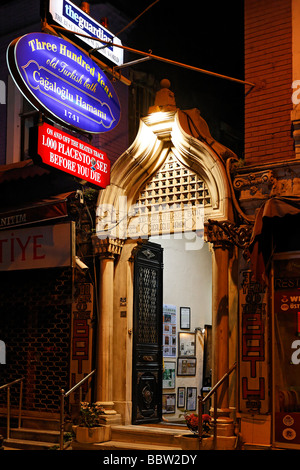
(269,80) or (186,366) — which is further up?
(269,80)

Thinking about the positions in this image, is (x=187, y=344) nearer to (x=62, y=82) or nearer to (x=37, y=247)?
(x=37, y=247)

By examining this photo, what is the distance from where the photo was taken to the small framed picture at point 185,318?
47.0ft

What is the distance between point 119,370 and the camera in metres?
11.7

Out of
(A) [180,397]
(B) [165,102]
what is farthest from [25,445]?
(B) [165,102]

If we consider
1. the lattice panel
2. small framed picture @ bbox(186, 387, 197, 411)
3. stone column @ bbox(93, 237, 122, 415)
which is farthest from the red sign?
small framed picture @ bbox(186, 387, 197, 411)

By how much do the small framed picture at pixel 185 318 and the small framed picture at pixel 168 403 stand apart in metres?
1.56

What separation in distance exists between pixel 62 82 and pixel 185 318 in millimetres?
6618

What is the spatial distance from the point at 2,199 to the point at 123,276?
4.04 m

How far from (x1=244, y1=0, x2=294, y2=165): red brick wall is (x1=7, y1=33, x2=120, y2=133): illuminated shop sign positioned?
2.54 meters

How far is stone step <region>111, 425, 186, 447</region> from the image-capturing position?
10469mm

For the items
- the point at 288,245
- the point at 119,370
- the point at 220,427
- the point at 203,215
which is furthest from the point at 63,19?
the point at 220,427

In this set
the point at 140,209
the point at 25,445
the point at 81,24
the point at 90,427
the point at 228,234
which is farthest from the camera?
the point at 140,209

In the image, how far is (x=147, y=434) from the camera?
1070 cm
